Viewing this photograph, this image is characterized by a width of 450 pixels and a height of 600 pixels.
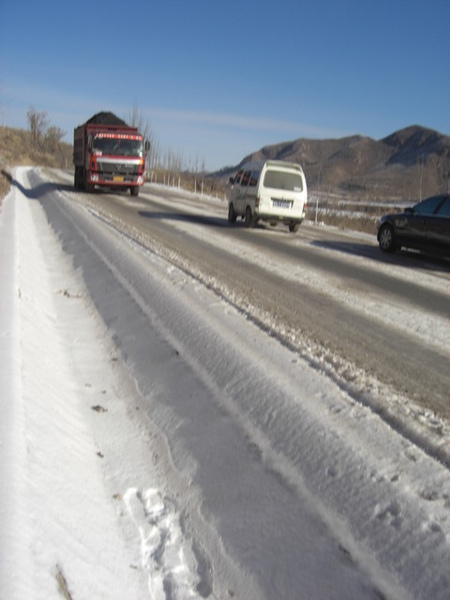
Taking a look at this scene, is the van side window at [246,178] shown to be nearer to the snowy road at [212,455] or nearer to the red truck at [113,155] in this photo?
the red truck at [113,155]

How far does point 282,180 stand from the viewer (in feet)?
56.5

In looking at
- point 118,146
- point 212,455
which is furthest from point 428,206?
point 118,146

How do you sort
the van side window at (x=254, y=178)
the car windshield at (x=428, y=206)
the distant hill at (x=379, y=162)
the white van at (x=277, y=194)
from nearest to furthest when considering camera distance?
the car windshield at (x=428, y=206), the white van at (x=277, y=194), the van side window at (x=254, y=178), the distant hill at (x=379, y=162)

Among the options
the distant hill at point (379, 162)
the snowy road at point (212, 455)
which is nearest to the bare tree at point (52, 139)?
the distant hill at point (379, 162)

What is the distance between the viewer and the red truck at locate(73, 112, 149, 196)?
26.0 meters

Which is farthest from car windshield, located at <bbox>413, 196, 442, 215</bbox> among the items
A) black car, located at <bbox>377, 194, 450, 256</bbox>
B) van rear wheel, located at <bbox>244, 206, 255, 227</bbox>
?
van rear wheel, located at <bbox>244, 206, 255, 227</bbox>

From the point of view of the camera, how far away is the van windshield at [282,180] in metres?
17.2

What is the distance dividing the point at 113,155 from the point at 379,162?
132874 millimetres

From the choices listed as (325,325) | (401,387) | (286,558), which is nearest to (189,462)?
(286,558)

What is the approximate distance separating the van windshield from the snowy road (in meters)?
10.3

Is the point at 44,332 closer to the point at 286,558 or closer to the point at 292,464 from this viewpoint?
the point at 292,464

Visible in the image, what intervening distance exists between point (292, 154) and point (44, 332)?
175089 mm

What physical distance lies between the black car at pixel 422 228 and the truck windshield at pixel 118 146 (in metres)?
15.1

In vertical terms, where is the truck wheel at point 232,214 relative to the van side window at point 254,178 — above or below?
below
